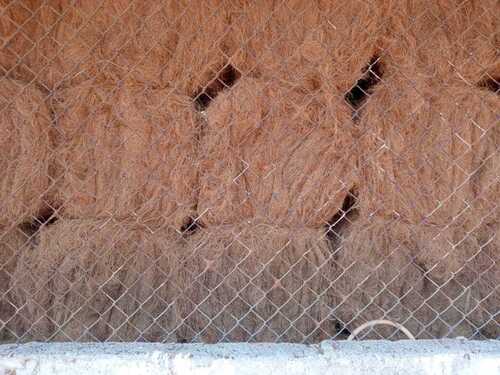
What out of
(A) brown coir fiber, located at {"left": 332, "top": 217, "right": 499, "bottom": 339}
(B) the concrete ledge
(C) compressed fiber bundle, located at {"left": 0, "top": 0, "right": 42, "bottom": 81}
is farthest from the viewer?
(A) brown coir fiber, located at {"left": 332, "top": 217, "right": 499, "bottom": 339}

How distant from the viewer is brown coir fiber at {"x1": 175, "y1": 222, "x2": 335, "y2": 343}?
1.66 metres

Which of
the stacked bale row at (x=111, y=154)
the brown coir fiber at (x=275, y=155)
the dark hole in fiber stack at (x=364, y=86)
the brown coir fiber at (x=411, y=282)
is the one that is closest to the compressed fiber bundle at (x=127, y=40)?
the stacked bale row at (x=111, y=154)

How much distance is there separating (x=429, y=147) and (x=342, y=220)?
30cm

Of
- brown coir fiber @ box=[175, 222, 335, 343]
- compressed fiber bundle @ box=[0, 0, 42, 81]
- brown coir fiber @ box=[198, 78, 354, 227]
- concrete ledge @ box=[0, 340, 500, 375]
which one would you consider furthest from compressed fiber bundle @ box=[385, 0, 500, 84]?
compressed fiber bundle @ box=[0, 0, 42, 81]

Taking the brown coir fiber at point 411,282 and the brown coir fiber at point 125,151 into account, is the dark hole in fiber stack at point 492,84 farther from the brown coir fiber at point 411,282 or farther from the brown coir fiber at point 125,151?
the brown coir fiber at point 125,151

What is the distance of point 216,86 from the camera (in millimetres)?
1677

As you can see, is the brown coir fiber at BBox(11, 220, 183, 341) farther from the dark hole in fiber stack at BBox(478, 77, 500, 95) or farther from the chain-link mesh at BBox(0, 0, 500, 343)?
the dark hole in fiber stack at BBox(478, 77, 500, 95)

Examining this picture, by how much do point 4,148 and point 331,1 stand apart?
914mm

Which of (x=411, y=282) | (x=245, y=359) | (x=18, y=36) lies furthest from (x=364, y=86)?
(x=18, y=36)

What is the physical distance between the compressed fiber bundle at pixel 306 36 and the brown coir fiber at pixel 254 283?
1.37 ft

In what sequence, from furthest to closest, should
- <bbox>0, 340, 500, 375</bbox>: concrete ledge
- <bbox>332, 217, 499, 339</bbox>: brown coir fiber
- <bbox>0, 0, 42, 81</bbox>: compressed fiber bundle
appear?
<bbox>332, 217, 499, 339</bbox>: brown coir fiber
<bbox>0, 0, 42, 81</bbox>: compressed fiber bundle
<bbox>0, 340, 500, 375</bbox>: concrete ledge

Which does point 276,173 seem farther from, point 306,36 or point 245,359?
point 245,359

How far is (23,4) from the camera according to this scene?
1573 millimetres

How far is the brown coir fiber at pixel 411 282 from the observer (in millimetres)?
1669
